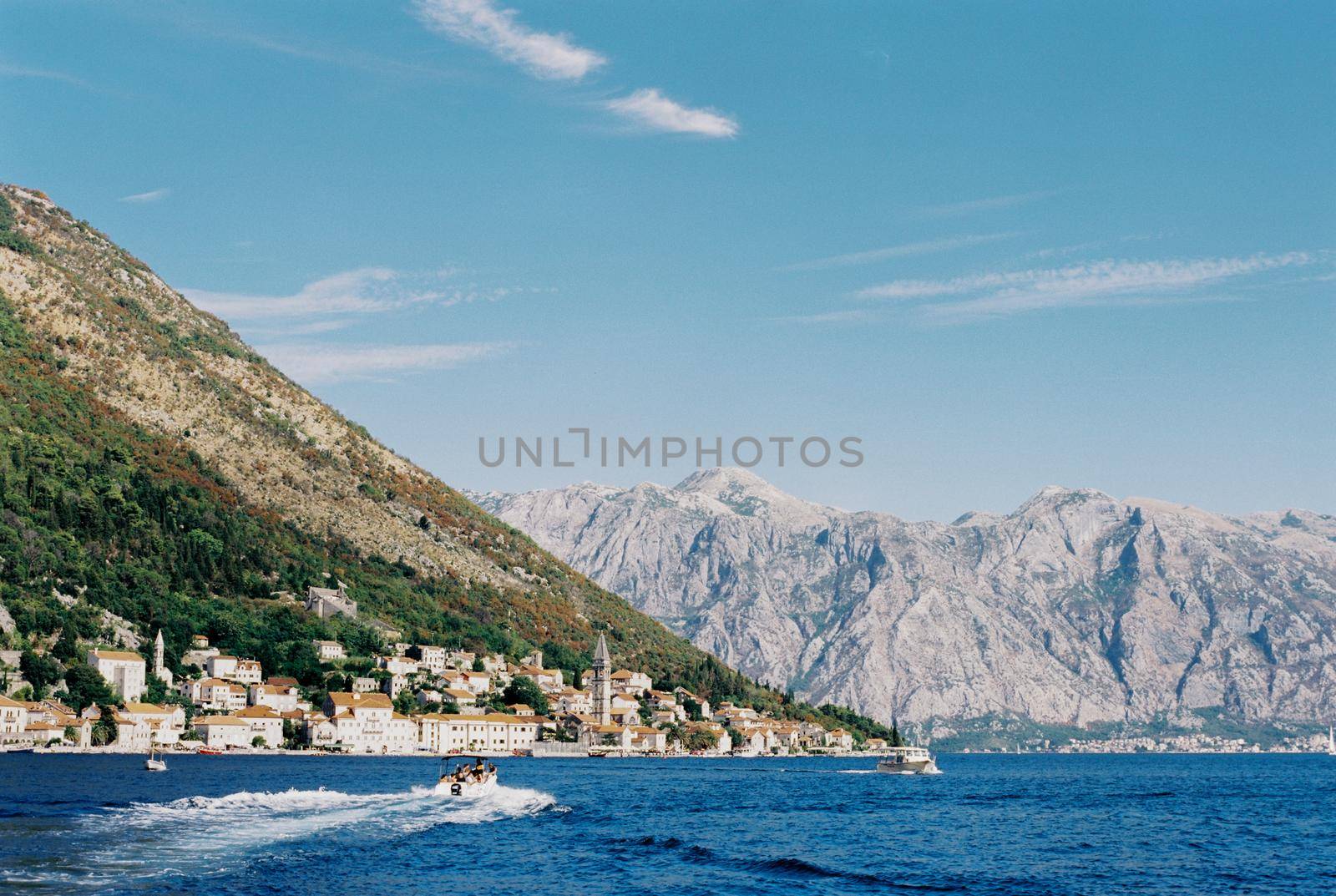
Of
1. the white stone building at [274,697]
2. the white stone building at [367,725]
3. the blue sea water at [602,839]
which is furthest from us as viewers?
the white stone building at [274,697]

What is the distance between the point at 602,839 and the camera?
82.2 metres

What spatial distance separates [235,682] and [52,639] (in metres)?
24.7

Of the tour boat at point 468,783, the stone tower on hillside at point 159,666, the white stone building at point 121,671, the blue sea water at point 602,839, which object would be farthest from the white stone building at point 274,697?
the tour boat at point 468,783

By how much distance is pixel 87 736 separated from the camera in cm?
16688

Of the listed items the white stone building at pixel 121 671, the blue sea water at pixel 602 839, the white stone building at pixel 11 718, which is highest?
the white stone building at pixel 121 671

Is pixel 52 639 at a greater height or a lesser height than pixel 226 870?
greater

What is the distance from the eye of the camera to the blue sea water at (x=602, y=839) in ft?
Result: 210

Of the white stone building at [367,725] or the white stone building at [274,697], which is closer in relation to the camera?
the white stone building at [367,725]

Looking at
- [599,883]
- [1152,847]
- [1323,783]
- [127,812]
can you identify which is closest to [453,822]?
[127,812]

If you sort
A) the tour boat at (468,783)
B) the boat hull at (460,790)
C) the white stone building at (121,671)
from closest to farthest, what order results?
the boat hull at (460,790), the tour boat at (468,783), the white stone building at (121,671)

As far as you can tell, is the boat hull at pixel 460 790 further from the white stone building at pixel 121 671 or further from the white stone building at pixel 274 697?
the white stone building at pixel 274 697

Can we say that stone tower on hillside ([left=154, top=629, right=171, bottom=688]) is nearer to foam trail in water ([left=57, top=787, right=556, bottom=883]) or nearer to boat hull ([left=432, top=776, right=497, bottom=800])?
foam trail in water ([left=57, top=787, right=556, bottom=883])

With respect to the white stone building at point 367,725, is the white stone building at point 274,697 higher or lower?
higher

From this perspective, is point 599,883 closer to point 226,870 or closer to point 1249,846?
point 226,870
